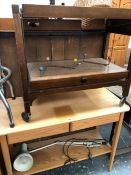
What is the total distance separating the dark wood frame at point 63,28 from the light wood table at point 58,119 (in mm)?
80

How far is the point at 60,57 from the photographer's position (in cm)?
121

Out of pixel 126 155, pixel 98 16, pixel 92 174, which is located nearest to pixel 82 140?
pixel 92 174

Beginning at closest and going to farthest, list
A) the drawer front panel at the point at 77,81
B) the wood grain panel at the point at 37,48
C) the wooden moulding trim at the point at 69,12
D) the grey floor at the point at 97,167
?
the wooden moulding trim at the point at 69,12 < the drawer front panel at the point at 77,81 < the wood grain panel at the point at 37,48 < the grey floor at the point at 97,167

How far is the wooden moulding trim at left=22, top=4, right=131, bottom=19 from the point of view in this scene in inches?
24.6

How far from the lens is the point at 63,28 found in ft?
3.62

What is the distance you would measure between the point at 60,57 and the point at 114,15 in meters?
0.55

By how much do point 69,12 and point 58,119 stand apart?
22.4 inches

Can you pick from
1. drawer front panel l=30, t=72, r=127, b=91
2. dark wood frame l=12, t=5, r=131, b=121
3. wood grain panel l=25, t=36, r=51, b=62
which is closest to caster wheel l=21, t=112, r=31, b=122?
dark wood frame l=12, t=5, r=131, b=121

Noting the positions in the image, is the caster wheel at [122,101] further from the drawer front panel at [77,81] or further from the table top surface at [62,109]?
the drawer front panel at [77,81]

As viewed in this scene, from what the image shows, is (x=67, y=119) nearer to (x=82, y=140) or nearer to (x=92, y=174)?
(x=82, y=140)

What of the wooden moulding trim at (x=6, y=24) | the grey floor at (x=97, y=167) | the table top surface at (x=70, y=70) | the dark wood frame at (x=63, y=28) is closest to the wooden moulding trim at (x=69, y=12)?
the dark wood frame at (x=63, y=28)

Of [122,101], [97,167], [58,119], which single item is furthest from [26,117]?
[97,167]

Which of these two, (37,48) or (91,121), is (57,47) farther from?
(91,121)

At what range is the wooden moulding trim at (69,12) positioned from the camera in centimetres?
63
